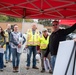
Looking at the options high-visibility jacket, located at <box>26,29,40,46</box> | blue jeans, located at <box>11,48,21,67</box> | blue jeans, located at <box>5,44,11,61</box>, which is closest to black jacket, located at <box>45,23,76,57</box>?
blue jeans, located at <box>11,48,21,67</box>

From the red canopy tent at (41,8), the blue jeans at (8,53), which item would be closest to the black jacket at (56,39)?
the red canopy tent at (41,8)

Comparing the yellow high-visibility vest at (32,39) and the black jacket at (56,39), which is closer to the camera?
the black jacket at (56,39)

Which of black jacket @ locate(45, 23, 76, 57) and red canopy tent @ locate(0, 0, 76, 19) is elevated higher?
red canopy tent @ locate(0, 0, 76, 19)

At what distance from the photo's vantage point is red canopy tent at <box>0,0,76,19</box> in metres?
6.07

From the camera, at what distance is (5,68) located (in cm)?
1094

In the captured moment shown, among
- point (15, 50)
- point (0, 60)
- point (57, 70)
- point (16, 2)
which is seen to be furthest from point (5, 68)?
point (57, 70)

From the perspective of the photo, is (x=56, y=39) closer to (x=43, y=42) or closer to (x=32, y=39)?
(x=43, y=42)

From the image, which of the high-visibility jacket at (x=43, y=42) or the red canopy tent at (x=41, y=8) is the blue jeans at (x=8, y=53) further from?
the red canopy tent at (x=41, y=8)

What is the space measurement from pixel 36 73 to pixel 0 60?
1.49 metres

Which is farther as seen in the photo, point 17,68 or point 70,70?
point 17,68

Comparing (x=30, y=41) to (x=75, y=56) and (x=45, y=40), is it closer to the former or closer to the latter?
(x=45, y=40)

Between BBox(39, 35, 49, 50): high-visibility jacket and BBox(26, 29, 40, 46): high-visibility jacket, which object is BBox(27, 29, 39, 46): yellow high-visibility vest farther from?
BBox(39, 35, 49, 50): high-visibility jacket

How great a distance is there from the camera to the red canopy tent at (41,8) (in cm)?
607

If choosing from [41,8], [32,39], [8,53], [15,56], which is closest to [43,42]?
[32,39]
